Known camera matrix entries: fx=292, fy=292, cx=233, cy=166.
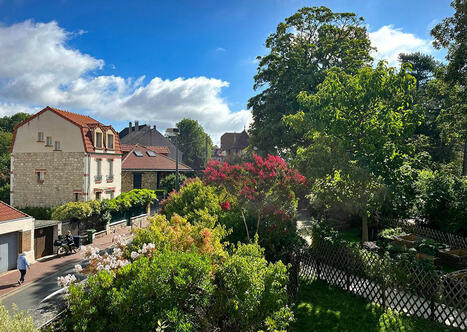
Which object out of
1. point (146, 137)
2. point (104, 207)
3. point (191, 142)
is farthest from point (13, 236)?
point (191, 142)

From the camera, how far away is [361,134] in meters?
14.6

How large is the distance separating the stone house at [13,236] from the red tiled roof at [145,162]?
1773cm

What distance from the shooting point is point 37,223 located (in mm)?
20469

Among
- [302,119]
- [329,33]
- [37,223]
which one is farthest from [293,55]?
[37,223]

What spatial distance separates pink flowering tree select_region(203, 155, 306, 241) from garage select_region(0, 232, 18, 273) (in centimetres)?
1380

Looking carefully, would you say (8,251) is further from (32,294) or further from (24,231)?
(32,294)

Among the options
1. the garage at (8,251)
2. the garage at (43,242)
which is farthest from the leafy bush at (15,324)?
the garage at (43,242)

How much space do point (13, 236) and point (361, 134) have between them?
21204 millimetres

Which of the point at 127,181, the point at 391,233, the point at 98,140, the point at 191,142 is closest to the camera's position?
the point at 391,233

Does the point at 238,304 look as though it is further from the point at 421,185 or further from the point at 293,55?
the point at 293,55

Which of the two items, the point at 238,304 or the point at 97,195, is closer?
the point at 238,304

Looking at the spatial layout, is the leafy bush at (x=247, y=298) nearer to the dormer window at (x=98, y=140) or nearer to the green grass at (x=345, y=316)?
the green grass at (x=345, y=316)

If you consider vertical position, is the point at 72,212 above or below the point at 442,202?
below

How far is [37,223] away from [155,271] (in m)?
19.5
